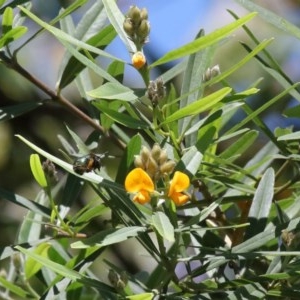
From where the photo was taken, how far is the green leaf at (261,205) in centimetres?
61

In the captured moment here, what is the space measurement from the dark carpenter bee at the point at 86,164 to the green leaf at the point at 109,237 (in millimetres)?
49

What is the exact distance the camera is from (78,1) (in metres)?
0.61

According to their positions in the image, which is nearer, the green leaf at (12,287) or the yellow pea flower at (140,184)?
the yellow pea flower at (140,184)

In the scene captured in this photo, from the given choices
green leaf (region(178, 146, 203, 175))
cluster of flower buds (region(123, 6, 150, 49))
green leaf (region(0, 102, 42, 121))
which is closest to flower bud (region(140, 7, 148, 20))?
cluster of flower buds (region(123, 6, 150, 49))

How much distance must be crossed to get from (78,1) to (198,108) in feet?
0.47

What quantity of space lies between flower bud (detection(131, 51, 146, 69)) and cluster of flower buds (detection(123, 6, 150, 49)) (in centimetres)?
1

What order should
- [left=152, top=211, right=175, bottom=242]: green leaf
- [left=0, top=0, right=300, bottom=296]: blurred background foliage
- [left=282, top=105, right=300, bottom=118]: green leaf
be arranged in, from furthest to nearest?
1. [left=0, top=0, right=300, bottom=296]: blurred background foliage
2. [left=282, top=105, right=300, bottom=118]: green leaf
3. [left=152, top=211, right=175, bottom=242]: green leaf

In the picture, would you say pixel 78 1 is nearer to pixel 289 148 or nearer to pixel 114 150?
pixel 289 148

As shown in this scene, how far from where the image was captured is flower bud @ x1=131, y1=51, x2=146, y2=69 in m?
0.54

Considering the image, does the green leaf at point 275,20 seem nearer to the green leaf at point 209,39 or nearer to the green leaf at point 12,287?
the green leaf at point 209,39

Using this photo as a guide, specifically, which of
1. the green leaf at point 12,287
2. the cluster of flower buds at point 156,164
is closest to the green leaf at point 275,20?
→ the cluster of flower buds at point 156,164

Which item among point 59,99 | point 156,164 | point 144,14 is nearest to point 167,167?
point 156,164

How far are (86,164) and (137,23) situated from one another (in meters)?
0.11

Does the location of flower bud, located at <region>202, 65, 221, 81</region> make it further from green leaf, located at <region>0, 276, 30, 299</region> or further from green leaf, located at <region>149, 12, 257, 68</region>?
green leaf, located at <region>0, 276, 30, 299</region>
